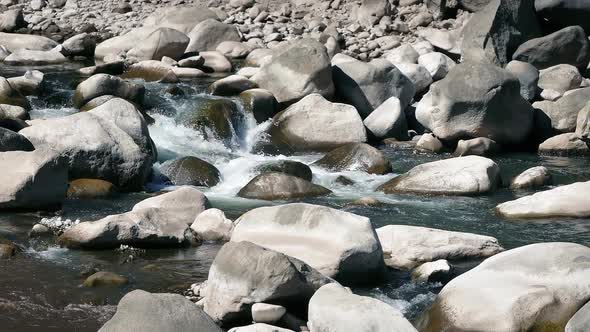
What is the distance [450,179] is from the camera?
599 inches

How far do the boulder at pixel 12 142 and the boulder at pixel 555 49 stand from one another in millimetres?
13559

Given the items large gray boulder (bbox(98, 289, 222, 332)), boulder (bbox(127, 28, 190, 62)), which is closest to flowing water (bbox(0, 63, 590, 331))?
large gray boulder (bbox(98, 289, 222, 332))

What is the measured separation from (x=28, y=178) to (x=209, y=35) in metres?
14.3

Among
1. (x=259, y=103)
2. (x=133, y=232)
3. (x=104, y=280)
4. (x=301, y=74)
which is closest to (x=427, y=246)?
(x=133, y=232)

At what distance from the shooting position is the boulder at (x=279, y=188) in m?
14.8

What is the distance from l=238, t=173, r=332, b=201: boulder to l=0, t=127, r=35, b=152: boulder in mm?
3342

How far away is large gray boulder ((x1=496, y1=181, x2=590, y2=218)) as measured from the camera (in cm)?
1353

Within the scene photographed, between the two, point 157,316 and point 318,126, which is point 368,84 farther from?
point 157,316

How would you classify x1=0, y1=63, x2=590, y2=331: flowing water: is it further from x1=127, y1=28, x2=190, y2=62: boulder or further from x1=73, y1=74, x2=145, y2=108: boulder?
x1=127, y1=28, x2=190, y2=62: boulder

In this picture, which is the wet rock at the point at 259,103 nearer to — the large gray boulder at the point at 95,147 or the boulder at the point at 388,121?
the boulder at the point at 388,121

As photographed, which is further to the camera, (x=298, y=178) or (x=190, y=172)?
(x=190, y=172)

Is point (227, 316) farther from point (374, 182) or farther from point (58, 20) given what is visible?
point (58, 20)

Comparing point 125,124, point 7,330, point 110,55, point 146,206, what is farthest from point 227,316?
point 110,55

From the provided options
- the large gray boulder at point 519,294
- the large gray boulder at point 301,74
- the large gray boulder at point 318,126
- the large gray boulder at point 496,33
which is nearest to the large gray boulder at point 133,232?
the large gray boulder at point 519,294
